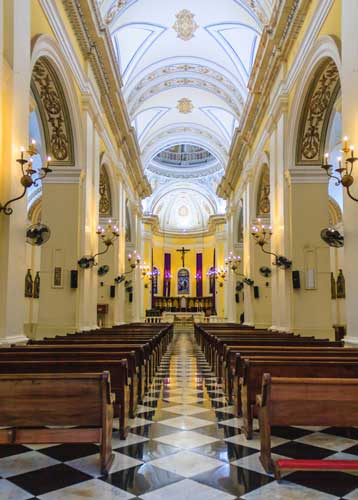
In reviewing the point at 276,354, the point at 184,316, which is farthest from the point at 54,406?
the point at 184,316

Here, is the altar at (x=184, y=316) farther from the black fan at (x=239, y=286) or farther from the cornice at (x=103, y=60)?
the cornice at (x=103, y=60)

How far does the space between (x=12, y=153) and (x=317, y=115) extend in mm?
6468

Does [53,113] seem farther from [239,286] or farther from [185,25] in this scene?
[239,286]

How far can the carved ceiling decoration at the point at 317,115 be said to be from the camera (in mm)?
9148

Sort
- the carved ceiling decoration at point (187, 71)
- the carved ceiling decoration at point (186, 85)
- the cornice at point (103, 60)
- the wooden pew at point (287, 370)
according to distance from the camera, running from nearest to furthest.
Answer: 1. the wooden pew at point (287, 370)
2. the cornice at point (103, 60)
3. the carved ceiling decoration at point (187, 71)
4. the carved ceiling decoration at point (186, 85)

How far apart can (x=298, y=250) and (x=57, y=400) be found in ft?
24.5

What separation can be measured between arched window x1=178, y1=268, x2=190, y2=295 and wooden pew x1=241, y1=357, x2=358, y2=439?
3004 centimetres

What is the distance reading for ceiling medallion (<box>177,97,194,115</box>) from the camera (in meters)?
21.2

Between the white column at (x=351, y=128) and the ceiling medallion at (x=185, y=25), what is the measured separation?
9.15 meters

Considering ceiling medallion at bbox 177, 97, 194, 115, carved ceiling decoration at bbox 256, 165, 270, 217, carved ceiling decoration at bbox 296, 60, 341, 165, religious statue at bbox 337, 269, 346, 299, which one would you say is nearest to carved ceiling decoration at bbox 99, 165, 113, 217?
carved ceiling decoration at bbox 256, 165, 270, 217

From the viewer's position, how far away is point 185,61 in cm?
1773

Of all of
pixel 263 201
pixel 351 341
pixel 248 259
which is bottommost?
pixel 351 341

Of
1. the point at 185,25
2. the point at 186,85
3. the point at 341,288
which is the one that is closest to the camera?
the point at 185,25

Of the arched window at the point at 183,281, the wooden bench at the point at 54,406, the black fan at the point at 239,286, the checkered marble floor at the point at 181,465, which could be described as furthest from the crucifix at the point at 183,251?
the wooden bench at the point at 54,406
